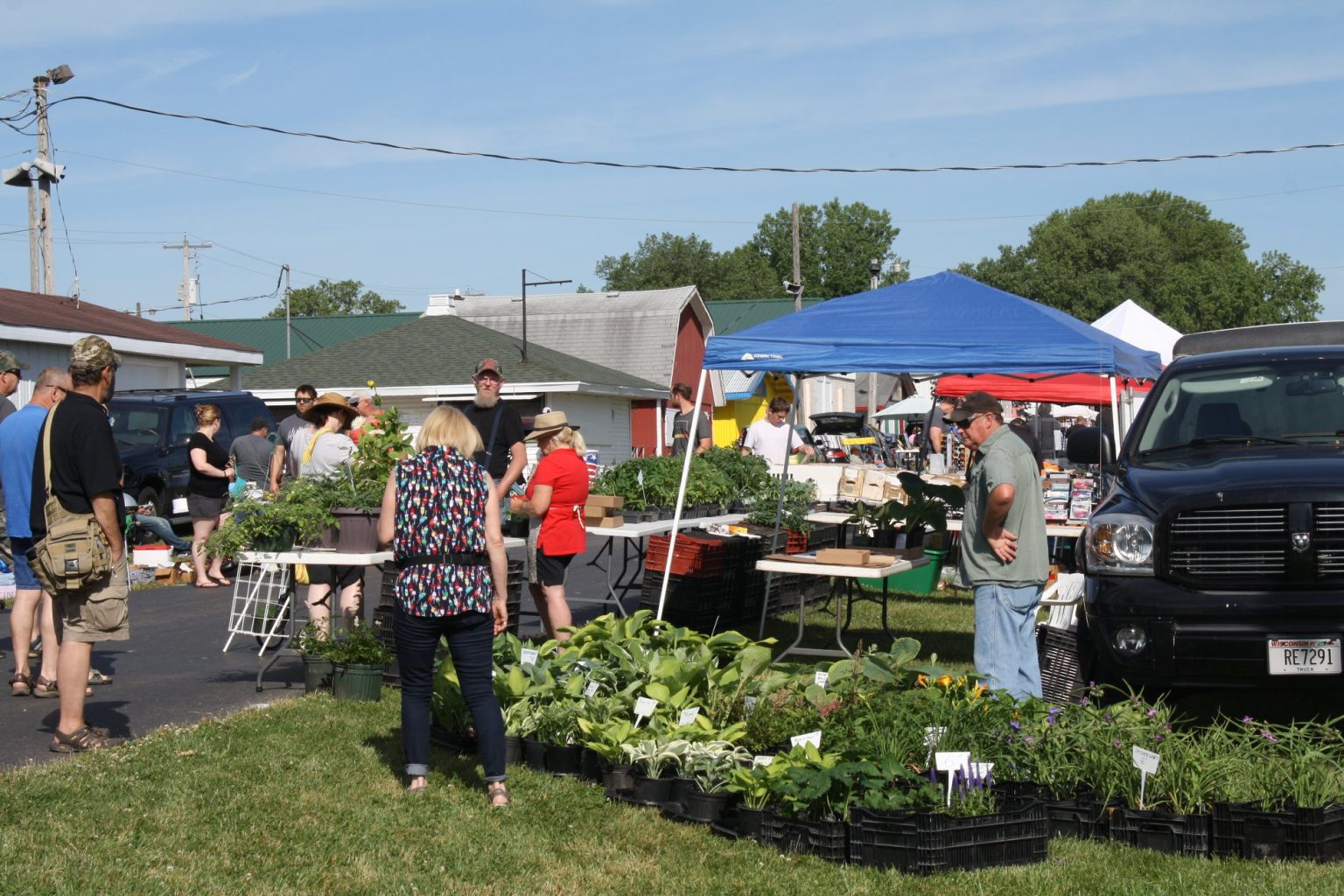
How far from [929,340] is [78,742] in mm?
5376

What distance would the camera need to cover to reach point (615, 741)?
5789 mm

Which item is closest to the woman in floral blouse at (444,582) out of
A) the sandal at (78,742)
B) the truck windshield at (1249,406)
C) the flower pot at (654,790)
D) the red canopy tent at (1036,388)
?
the flower pot at (654,790)

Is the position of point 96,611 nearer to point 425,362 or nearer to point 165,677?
point 165,677

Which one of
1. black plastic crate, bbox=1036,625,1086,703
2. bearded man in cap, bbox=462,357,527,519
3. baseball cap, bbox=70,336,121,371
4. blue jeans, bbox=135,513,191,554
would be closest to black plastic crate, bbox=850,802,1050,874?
black plastic crate, bbox=1036,625,1086,703

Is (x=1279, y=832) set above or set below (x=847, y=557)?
below

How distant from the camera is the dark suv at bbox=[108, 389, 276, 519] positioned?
17094mm

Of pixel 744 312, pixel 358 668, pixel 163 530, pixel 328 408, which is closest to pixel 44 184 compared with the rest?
pixel 163 530

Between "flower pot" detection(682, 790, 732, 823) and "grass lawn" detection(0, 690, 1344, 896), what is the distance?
0.07m

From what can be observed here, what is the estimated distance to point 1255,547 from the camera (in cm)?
609

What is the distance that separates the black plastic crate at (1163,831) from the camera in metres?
4.91

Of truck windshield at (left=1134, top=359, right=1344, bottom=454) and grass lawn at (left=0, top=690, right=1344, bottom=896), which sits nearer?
grass lawn at (left=0, top=690, right=1344, bottom=896)

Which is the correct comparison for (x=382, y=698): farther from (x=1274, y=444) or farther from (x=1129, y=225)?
(x=1129, y=225)

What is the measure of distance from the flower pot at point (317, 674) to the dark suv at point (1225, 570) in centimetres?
429

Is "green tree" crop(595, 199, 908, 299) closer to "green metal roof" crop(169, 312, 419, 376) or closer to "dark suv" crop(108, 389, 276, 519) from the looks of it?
"green metal roof" crop(169, 312, 419, 376)
